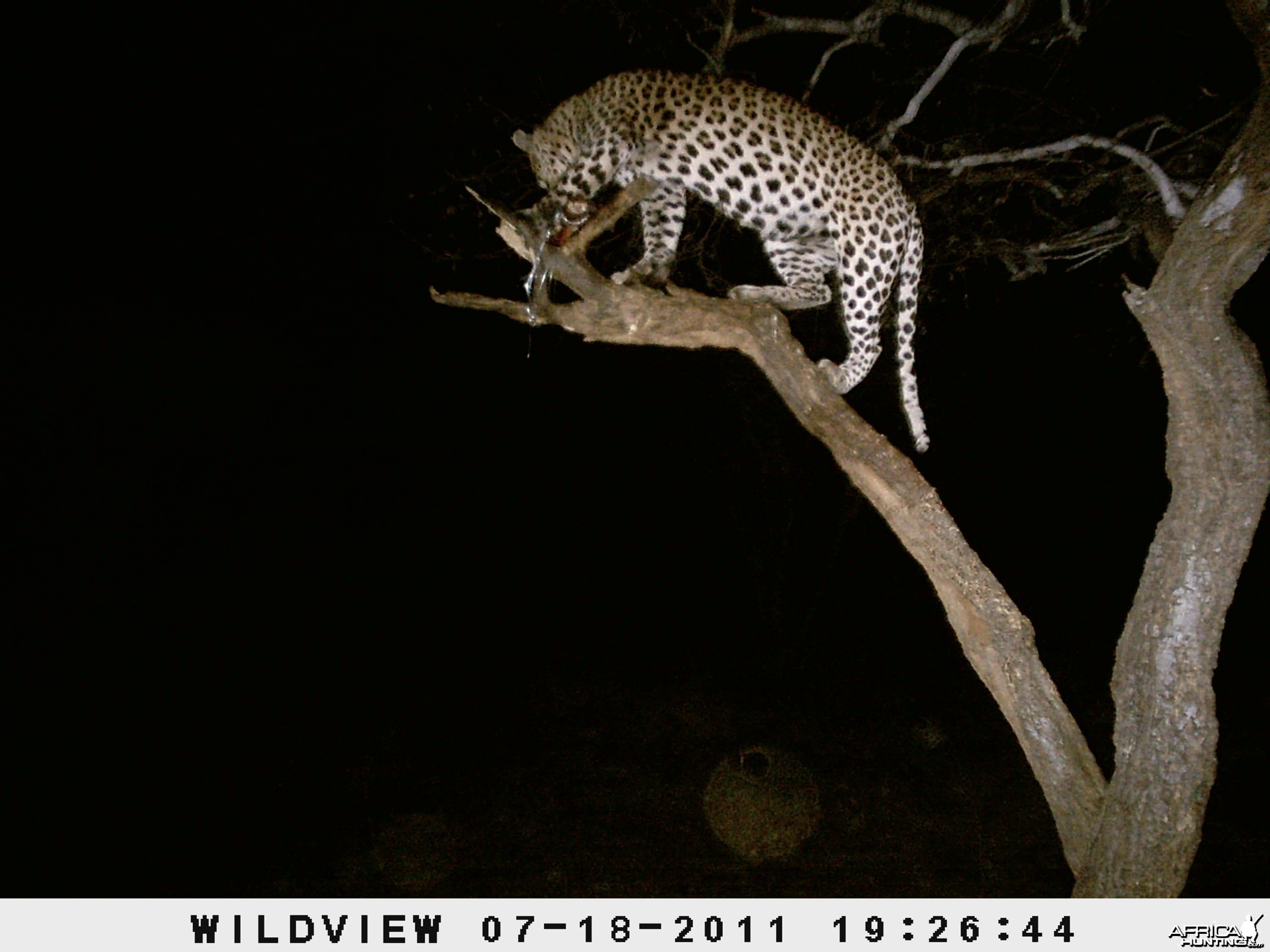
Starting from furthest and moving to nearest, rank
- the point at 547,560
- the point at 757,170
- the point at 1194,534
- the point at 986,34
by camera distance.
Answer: the point at 547,560
the point at 757,170
the point at 986,34
the point at 1194,534

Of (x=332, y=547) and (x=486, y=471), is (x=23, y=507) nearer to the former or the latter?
(x=332, y=547)

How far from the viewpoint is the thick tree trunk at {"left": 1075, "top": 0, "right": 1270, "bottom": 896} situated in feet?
9.94

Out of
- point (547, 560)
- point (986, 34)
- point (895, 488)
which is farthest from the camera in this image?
point (547, 560)

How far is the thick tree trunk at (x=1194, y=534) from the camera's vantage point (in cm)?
303

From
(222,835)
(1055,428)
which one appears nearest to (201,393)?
(222,835)

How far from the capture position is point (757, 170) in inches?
162

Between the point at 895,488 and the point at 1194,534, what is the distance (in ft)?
3.26

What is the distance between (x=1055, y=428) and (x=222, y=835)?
1128 centimetres

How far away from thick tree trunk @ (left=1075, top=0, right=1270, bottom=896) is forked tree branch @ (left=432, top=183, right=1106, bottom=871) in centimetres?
21

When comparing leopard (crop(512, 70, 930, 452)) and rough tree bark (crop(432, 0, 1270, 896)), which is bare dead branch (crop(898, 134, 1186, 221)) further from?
rough tree bark (crop(432, 0, 1270, 896))

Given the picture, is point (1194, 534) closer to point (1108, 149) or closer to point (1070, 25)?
point (1108, 149)

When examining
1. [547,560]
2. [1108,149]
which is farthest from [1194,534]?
[547,560]

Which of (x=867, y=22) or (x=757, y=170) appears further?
(x=867, y=22)

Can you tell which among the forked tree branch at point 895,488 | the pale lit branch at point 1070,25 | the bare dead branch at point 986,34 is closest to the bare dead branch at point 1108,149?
the bare dead branch at point 986,34
